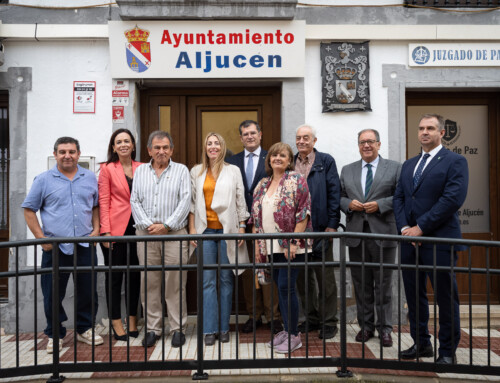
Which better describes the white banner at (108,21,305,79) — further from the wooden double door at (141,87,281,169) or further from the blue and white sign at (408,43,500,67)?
the blue and white sign at (408,43,500,67)

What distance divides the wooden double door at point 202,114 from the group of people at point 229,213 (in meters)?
0.92

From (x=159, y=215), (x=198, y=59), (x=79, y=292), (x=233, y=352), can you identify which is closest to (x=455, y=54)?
(x=198, y=59)

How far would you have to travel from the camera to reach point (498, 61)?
5895mm

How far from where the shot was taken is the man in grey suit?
4.92m

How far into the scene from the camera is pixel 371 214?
4.98 meters

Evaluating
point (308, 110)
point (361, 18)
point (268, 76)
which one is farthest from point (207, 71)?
point (361, 18)

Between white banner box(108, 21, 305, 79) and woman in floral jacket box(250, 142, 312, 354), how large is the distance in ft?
5.11

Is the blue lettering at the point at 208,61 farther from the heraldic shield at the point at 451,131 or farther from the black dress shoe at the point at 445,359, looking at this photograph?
the black dress shoe at the point at 445,359

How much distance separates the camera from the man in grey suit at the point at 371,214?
4922 millimetres

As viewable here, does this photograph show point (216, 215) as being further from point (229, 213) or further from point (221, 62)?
point (221, 62)

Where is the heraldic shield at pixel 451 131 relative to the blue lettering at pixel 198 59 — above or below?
below

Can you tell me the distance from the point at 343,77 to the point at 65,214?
3.46 metres

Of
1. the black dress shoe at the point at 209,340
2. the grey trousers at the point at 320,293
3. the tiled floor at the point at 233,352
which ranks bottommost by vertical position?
the tiled floor at the point at 233,352

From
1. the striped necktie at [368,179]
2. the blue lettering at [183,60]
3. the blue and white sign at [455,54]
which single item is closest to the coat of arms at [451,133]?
the blue and white sign at [455,54]
